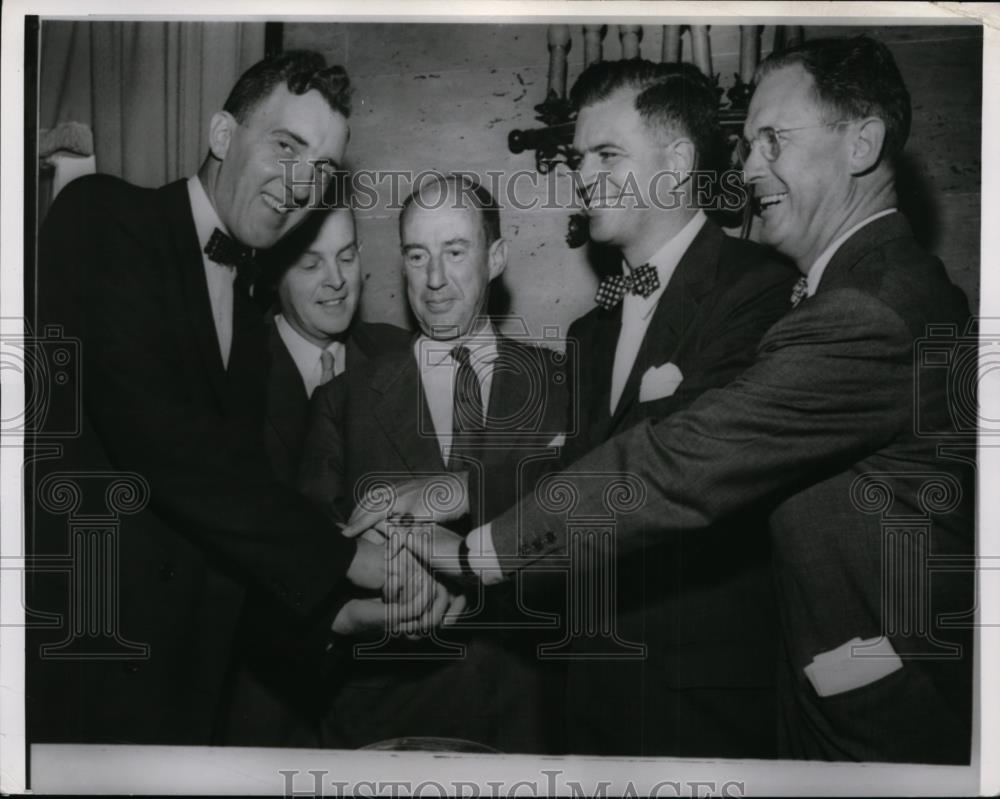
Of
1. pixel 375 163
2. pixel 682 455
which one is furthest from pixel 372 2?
pixel 682 455

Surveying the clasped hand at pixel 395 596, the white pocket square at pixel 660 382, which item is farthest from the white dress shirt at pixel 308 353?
the white pocket square at pixel 660 382

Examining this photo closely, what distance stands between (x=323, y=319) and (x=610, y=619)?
1307 mm

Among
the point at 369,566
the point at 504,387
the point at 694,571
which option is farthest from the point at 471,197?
the point at 694,571

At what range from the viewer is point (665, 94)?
335cm

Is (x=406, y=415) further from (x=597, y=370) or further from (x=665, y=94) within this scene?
(x=665, y=94)

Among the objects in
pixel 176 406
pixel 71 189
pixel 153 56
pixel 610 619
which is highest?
pixel 153 56

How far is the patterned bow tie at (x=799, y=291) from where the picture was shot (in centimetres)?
332

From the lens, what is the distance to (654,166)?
3.35 metres

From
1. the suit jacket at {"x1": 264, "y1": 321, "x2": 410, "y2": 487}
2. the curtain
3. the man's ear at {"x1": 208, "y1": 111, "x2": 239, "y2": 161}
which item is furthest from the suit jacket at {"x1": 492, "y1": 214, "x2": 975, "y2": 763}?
the curtain

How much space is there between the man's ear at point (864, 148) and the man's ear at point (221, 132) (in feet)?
6.32

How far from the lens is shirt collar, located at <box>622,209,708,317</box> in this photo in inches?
132

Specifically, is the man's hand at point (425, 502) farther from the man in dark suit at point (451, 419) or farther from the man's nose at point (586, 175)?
the man's nose at point (586, 175)

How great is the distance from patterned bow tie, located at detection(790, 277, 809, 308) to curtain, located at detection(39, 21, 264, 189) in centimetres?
184

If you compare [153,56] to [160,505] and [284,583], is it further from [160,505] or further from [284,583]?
[284,583]
